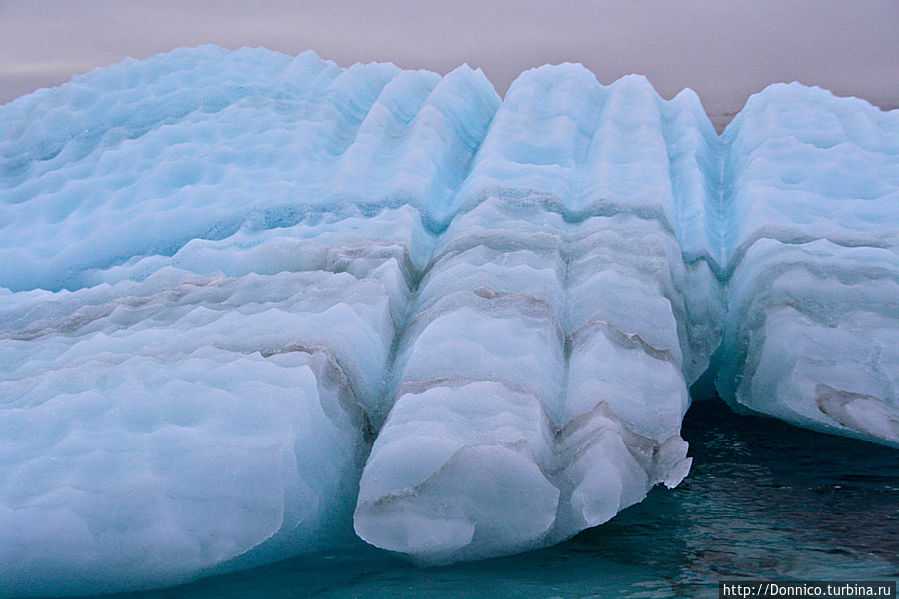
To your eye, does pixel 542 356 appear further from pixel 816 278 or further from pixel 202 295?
pixel 202 295

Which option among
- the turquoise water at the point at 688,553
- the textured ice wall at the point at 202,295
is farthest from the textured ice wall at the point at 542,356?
the textured ice wall at the point at 202,295

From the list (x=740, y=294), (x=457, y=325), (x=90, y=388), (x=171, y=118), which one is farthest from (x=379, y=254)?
(x=171, y=118)

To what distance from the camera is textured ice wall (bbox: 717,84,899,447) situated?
316cm

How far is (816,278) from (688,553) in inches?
59.5

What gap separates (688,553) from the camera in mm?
2457

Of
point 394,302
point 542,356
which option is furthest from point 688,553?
point 394,302

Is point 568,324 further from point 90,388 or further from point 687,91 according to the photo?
point 687,91

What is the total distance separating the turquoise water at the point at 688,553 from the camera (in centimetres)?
226

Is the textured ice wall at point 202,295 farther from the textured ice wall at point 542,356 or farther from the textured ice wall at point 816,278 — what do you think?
the textured ice wall at point 816,278

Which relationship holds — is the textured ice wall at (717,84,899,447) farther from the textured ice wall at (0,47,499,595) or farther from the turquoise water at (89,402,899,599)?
the textured ice wall at (0,47,499,595)

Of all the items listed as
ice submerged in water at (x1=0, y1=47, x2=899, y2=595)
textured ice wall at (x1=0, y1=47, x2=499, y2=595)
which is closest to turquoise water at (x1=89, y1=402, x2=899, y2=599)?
ice submerged in water at (x1=0, y1=47, x2=899, y2=595)

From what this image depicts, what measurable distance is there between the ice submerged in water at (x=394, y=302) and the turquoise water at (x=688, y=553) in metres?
0.09

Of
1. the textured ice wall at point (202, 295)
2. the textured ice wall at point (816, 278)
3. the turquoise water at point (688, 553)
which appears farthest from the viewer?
the textured ice wall at point (816, 278)

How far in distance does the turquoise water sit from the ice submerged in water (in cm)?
9
